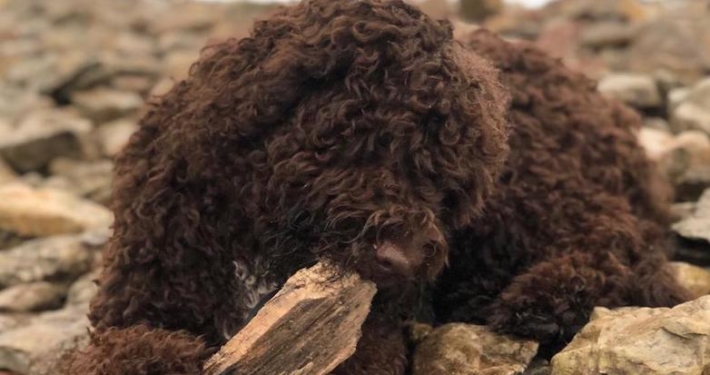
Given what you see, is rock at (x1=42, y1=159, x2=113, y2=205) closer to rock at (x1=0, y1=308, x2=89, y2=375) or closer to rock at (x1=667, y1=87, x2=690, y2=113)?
rock at (x1=0, y1=308, x2=89, y2=375)

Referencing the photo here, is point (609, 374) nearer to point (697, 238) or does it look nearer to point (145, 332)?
point (145, 332)

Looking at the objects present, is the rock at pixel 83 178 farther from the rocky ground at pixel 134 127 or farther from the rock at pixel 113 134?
the rock at pixel 113 134

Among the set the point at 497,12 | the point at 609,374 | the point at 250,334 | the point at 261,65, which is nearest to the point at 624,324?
the point at 609,374

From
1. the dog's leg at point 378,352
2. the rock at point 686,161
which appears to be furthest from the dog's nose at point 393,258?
the rock at point 686,161

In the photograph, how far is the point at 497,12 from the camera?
1619 cm

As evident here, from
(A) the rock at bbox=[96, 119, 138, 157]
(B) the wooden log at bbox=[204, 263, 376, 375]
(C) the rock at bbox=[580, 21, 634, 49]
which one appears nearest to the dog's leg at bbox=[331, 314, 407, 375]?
(B) the wooden log at bbox=[204, 263, 376, 375]

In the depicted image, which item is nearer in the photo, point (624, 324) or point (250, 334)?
point (250, 334)

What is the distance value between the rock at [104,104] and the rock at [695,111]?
560cm

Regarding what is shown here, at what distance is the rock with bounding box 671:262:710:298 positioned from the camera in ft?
16.3

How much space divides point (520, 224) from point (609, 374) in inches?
53.1

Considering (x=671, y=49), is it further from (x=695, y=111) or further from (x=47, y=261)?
(x=47, y=261)

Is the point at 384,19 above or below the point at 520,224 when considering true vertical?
above

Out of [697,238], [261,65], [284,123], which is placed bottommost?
[697,238]

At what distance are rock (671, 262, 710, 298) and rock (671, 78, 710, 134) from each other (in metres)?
2.67
